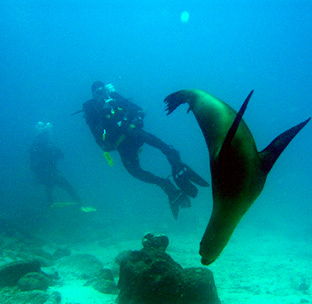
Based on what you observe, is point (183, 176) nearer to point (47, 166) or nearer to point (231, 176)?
point (231, 176)

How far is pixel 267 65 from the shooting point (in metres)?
116

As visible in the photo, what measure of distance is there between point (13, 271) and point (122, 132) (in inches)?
188

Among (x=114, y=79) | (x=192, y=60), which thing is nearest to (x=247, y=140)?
(x=192, y=60)

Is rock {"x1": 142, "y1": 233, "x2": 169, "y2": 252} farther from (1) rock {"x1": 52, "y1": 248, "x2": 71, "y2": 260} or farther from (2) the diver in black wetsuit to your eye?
(2) the diver in black wetsuit

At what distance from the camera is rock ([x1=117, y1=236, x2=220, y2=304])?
4.19 metres

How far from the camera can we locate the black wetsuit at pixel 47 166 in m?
15.2

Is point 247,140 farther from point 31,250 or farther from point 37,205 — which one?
point 37,205

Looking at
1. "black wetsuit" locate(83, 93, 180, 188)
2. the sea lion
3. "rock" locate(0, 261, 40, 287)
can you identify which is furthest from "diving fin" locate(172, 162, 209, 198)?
the sea lion

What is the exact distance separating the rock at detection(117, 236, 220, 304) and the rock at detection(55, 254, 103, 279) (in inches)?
138

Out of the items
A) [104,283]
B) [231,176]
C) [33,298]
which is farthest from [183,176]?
[231,176]

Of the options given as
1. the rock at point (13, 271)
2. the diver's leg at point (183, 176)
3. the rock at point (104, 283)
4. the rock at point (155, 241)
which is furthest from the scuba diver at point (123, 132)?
the rock at point (13, 271)

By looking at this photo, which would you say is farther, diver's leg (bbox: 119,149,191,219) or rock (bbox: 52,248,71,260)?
rock (bbox: 52,248,71,260)

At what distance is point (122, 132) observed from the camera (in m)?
8.15

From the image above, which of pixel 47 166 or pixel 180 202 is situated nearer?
pixel 180 202
